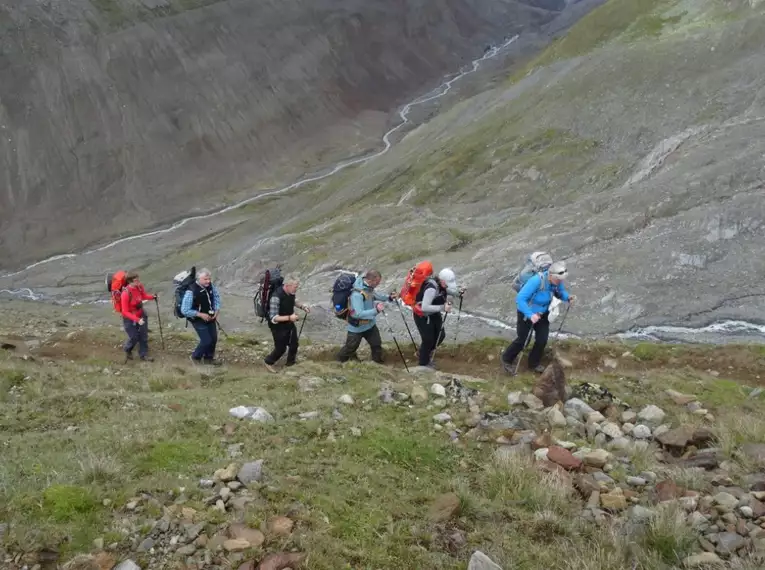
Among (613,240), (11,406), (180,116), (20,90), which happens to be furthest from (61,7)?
(11,406)

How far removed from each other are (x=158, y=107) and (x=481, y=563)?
2483 inches

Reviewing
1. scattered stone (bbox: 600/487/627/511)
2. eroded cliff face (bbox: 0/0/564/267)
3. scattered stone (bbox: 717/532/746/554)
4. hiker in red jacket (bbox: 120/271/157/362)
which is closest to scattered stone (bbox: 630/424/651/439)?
scattered stone (bbox: 600/487/627/511)

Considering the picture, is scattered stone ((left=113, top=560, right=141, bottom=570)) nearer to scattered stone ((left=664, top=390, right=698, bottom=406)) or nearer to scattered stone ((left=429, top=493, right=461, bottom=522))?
scattered stone ((left=429, top=493, right=461, bottom=522))

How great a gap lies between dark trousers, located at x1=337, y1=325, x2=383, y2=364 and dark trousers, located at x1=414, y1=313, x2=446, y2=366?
0.95 meters

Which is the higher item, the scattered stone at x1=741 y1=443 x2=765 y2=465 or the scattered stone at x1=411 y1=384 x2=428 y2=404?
the scattered stone at x1=411 y1=384 x2=428 y2=404

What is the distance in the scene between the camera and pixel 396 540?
18.4 feet

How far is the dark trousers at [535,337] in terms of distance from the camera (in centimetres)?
1205

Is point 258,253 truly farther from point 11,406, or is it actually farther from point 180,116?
point 180,116

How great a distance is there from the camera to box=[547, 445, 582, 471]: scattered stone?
22.8 ft

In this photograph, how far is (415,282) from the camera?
12.7 m

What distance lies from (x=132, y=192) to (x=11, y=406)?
48.3 m

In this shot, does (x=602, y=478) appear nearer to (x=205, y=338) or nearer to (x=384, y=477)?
(x=384, y=477)

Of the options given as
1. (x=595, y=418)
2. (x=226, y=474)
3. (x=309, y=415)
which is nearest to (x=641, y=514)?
(x=595, y=418)

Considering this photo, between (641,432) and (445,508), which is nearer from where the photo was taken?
(445,508)
